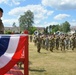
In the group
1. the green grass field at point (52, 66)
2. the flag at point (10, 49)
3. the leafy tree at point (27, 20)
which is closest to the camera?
the flag at point (10, 49)

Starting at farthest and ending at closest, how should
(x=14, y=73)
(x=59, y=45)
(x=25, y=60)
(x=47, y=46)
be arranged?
(x=59, y=45)
(x=47, y=46)
(x=14, y=73)
(x=25, y=60)

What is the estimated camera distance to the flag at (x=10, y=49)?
346 cm

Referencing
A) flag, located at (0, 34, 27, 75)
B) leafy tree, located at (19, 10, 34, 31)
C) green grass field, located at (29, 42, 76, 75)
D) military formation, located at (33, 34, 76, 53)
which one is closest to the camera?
flag, located at (0, 34, 27, 75)

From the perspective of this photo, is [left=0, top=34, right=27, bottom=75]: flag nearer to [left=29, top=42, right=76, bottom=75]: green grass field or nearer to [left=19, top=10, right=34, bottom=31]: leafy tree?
[left=29, top=42, right=76, bottom=75]: green grass field

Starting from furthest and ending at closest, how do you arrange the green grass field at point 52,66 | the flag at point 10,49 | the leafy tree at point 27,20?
the leafy tree at point 27,20, the green grass field at point 52,66, the flag at point 10,49

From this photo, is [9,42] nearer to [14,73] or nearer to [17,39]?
[17,39]

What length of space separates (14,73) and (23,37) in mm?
892

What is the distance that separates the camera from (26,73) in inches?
144

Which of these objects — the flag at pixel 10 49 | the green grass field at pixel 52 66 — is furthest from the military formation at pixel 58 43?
the flag at pixel 10 49

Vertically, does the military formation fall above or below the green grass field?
above

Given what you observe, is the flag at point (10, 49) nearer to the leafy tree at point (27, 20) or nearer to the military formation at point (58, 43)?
the military formation at point (58, 43)

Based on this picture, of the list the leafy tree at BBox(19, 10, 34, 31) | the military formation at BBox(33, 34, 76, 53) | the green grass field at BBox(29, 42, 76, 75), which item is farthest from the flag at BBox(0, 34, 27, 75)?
the leafy tree at BBox(19, 10, 34, 31)

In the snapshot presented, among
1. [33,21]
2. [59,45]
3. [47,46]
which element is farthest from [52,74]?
[33,21]

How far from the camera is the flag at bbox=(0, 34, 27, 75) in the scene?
11.3 ft
